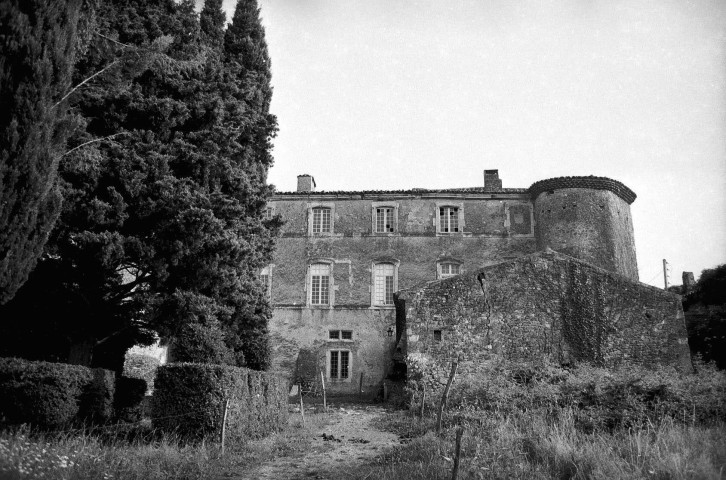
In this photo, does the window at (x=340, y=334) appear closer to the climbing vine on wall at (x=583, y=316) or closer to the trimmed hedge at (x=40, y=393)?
the climbing vine on wall at (x=583, y=316)

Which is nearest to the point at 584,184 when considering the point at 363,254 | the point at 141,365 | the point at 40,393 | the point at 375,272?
the point at 375,272

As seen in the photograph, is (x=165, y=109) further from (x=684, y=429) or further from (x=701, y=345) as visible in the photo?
(x=701, y=345)

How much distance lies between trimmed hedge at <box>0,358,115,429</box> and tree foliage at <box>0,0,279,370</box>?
8.04 feet

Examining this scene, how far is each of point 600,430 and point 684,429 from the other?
135 cm

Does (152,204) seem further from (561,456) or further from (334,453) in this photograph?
(561,456)

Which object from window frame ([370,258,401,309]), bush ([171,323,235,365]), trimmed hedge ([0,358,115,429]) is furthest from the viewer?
window frame ([370,258,401,309])

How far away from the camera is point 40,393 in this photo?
9.15 metres

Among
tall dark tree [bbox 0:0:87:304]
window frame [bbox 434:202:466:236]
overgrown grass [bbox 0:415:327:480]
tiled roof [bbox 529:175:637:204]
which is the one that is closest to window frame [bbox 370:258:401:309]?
window frame [bbox 434:202:466:236]

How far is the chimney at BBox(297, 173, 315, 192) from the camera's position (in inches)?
1209

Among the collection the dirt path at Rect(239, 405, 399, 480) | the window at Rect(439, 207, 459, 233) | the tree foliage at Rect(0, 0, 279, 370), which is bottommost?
the dirt path at Rect(239, 405, 399, 480)

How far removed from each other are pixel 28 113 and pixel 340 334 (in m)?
20.9

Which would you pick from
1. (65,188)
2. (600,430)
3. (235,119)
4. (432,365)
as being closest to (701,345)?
(432,365)

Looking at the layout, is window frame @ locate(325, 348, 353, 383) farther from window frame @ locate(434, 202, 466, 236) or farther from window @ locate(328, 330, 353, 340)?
window frame @ locate(434, 202, 466, 236)

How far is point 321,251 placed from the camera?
28.5 metres
